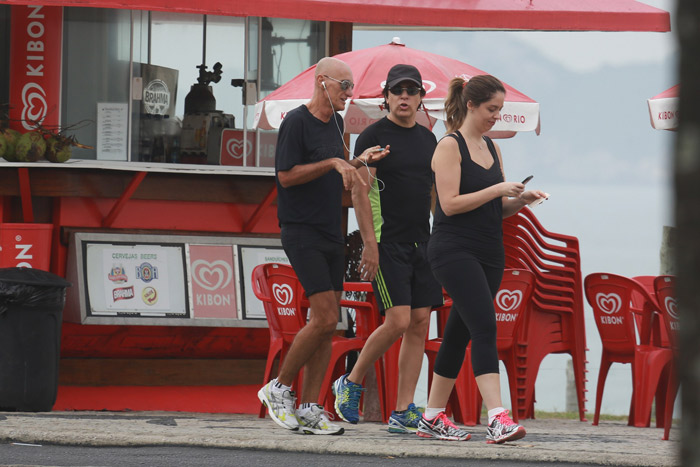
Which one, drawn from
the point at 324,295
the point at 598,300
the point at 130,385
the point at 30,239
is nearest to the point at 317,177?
the point at 324,295

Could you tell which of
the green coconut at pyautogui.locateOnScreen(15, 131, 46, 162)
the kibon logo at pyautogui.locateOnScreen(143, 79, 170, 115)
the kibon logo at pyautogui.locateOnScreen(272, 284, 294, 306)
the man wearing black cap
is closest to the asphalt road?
the man wearing black cap

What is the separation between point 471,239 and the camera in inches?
198

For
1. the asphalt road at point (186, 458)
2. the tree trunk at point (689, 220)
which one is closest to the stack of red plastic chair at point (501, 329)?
the asphalt road at point (186, 458)

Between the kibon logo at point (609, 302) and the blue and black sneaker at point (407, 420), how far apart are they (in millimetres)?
2640

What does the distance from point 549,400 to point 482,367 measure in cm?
1265

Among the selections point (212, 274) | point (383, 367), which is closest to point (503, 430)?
point (383, 367)

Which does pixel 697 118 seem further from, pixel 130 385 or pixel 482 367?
pixel 130 385

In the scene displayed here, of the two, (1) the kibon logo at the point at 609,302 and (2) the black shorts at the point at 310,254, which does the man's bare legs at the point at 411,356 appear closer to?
(2) the black shorts at the point at 310,254

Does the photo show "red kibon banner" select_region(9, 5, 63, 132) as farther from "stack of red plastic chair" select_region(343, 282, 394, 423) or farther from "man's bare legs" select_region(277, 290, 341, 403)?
"man's bare legs" select_region(277, 290, 341, 403)

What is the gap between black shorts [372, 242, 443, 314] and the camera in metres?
5.52

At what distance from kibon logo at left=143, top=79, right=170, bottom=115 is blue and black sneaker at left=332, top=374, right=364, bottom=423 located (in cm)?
432

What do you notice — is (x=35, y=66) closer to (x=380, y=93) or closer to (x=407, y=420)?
(x=380, y=93)

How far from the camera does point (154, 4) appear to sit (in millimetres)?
8523

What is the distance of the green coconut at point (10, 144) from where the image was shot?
330 inches
